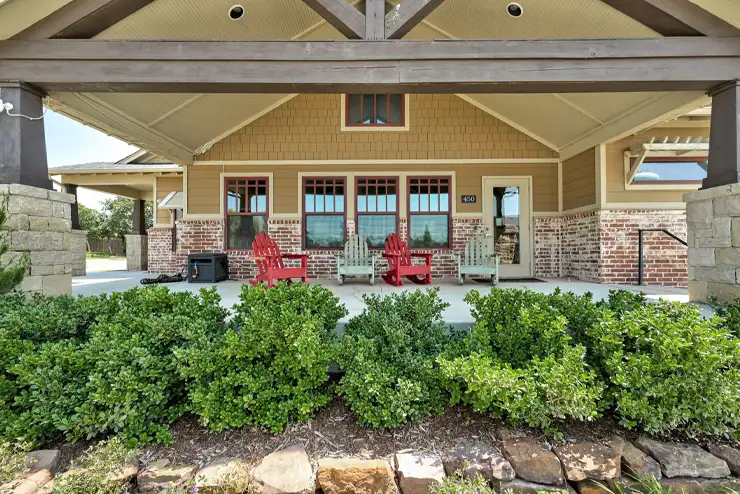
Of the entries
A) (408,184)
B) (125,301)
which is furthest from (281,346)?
(408,184)

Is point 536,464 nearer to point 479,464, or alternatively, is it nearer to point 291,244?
point 479,464

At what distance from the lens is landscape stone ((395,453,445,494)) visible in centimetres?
172

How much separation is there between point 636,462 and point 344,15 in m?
3.84

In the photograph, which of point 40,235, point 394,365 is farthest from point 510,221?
point 40,235

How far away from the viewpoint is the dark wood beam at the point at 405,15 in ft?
10.2

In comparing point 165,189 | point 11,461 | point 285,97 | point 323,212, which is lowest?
point 11,461

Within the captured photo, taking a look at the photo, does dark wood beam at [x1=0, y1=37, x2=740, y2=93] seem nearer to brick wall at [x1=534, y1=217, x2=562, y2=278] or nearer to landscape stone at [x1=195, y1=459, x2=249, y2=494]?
landscape stone at [x1=195, y1=459, x2=249, y2=494]

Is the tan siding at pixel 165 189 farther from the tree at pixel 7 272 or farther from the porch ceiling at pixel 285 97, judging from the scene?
the tree at pixel 7 272

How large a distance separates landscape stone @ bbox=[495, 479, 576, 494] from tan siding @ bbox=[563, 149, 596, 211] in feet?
17.4

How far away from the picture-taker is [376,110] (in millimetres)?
6879

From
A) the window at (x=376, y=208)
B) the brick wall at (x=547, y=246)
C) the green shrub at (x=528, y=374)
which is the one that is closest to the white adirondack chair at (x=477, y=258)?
the brick wall at (x=547, y=246)

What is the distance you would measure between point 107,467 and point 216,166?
6.07m

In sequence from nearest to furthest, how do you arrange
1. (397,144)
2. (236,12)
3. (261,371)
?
(261,371) → (236,12) → (397,144)

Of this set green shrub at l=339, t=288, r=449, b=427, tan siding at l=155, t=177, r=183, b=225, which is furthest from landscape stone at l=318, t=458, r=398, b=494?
tan siding at l=155, t=177, r=183, b=225
